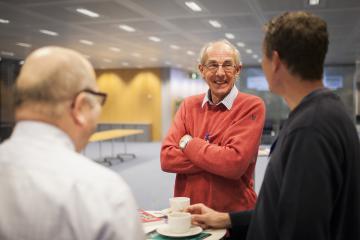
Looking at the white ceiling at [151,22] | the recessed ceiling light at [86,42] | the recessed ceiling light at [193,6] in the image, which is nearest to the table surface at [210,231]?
the white ceiling at [151,22]

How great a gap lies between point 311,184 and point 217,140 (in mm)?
921

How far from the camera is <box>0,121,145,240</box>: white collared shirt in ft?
2.77

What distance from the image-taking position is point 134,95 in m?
16.2

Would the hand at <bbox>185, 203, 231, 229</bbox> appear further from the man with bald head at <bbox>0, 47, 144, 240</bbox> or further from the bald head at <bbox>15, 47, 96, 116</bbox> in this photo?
the bald head at <bbox>15, 47, 96, 116</bbox>

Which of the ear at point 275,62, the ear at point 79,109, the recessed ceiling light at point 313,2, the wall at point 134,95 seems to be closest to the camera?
the ear at point 79,109

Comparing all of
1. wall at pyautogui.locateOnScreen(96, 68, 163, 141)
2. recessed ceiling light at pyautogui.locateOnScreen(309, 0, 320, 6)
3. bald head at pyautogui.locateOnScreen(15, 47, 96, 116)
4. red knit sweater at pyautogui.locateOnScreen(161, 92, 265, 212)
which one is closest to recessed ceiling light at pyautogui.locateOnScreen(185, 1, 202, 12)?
recessed ceiling light at pyautogui.locateOnScreen(309, 0, 320, 6)

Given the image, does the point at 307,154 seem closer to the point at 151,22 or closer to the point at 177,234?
the point at 177,234

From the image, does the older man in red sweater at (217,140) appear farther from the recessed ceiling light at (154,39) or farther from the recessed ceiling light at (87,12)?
the recessed ceiling light at (154,39)

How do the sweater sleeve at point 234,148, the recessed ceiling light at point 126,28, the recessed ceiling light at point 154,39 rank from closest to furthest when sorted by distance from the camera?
the sweater sleeve at point 234,148 → the recessed ceiling light at point 126,28 → the recessed ceiling light at point 154,39

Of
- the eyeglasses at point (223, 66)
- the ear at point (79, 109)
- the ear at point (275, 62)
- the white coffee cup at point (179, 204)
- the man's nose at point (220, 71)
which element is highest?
the eyeglasses at point (223, 66)

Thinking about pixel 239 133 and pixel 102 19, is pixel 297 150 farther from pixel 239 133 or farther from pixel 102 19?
pixel 102 19

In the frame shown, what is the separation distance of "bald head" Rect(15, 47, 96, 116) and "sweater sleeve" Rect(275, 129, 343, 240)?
2.05ft

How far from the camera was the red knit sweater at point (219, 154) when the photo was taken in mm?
1850

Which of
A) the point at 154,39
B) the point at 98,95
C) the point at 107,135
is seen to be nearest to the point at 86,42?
the point at 154,39
